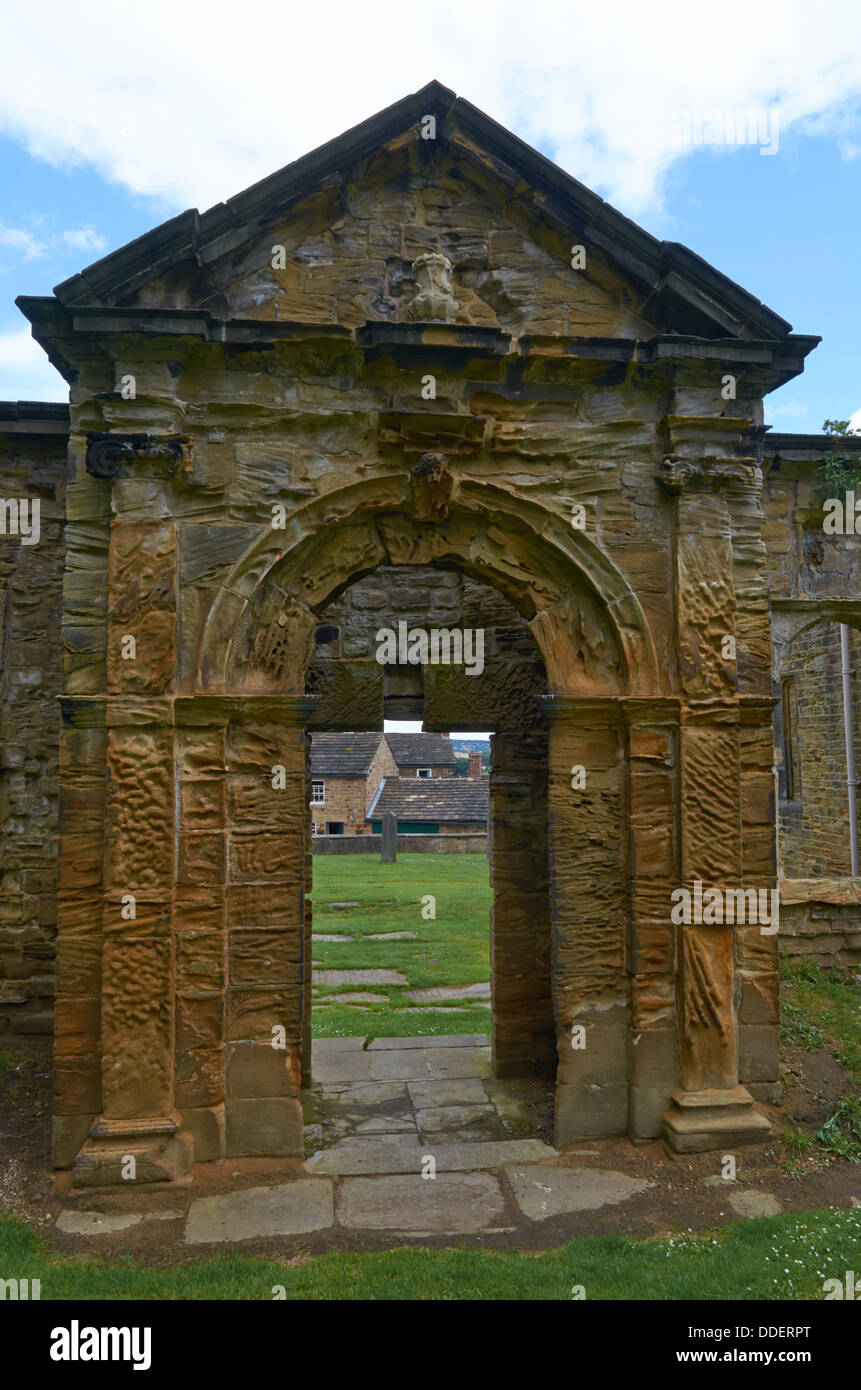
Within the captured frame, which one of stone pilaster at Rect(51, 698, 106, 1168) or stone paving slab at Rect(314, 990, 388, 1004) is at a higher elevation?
stone pilaster at Rect(51, 698, 106, 1168)

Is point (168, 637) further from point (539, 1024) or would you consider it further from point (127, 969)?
point (539, 1024)

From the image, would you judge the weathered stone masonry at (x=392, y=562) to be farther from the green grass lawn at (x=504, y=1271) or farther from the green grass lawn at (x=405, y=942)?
the green grass lawn at (x=405, y=942)

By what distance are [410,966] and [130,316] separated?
7.77m

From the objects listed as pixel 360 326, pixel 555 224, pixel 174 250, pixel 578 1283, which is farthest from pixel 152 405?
pixel 578 1283

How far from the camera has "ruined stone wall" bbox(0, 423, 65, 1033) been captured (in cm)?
653

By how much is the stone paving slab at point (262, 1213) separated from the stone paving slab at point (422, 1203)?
5.1 inches

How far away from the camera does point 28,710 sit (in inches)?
259

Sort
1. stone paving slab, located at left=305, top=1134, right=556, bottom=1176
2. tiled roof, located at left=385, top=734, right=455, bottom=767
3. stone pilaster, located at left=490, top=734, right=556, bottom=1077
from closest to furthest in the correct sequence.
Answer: stone paving slab, located at left=305, top=1134, right=556, bottom=1176, stone pilaster, located at left=490, top=734, right=556, bottom=1077, tiled roof, located at left=385, top=734, right=455, bottom=767

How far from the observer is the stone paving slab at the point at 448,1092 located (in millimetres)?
6465

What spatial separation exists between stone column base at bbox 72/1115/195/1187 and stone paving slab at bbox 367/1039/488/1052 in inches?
120

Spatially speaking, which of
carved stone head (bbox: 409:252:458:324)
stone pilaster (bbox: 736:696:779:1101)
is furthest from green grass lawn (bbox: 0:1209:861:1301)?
Answer: carved stone head (bbox: 409:252:458:324)

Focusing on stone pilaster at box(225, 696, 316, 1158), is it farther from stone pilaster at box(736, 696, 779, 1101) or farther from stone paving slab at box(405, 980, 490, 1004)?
stone paving slab at box(405, 980, 490, 1004)

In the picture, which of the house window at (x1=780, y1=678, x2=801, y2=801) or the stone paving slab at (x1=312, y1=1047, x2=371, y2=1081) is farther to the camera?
the house window at (x1=780, y1=678, x2=801, y2=801)

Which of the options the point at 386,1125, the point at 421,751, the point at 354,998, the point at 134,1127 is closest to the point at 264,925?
the point at 134,1127
